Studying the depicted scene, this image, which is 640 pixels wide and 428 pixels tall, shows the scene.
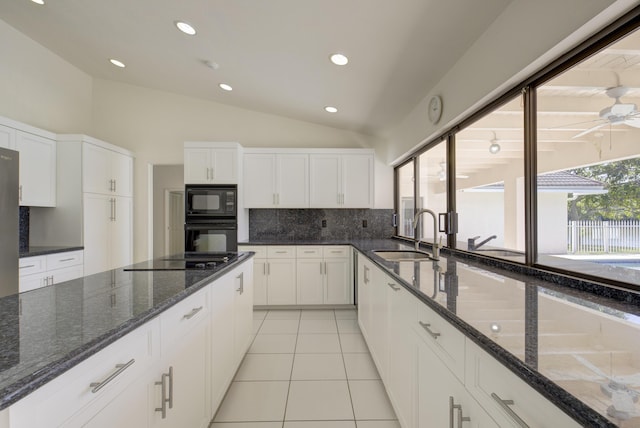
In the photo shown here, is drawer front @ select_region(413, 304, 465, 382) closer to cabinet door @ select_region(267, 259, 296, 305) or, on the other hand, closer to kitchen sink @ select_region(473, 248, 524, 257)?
kitchen sink @ select_region(473, 248, 524, 257)

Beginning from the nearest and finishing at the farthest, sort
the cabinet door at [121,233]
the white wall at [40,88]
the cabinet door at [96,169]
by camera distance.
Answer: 1. the white wall at [40,88]
2. the cabinet door at [96,169]
3. the cabinet door at [121,233]

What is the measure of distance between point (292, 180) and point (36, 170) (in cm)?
290

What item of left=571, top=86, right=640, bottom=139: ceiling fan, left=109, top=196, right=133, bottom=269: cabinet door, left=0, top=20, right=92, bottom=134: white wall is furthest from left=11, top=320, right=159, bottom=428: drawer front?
left=0, top=20, right=92, bottom=134: white wall

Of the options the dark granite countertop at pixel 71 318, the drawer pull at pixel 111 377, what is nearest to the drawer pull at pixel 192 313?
the dark granite countertop at pixel 71 318

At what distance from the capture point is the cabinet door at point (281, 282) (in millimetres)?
3850

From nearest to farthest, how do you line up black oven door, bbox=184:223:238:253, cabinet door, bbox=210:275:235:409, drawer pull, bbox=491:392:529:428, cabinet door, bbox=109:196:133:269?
drawer pull, bbox=491:392:529:428 → cabinet door, bbox=210:275:235:409 → black oven door, bbox=184:223:238:253 → cabinet door, bbox=109:196:133:269

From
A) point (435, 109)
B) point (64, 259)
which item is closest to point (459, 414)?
point (435, 109)

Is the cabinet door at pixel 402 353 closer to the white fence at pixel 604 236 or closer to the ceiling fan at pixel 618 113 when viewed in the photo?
the white fence at pixel 604 236

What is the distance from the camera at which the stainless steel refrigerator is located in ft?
7.99

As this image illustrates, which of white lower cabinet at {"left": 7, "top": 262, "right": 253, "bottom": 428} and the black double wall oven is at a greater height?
the black double wall oven

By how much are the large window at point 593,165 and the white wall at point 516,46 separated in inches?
5.7

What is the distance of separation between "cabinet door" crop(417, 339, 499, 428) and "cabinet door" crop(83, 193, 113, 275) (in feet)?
12.7

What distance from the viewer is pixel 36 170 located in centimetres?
319

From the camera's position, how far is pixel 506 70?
5.30 feet
